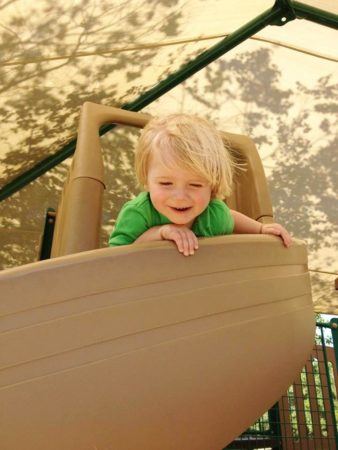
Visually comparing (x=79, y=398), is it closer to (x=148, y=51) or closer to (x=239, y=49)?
(x=148, y=51)

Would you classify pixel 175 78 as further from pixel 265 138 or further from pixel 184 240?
pixel 184 240

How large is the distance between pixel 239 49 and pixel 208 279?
1907mm

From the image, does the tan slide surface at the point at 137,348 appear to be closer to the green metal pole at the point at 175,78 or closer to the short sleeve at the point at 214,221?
the short sleeve at the point at 214,221

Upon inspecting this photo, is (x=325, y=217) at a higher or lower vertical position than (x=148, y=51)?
lower

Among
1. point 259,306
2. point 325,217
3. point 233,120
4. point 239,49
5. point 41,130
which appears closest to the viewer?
point 259,306

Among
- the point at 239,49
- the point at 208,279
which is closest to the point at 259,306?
the point at 208,279

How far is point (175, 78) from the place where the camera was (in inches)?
91.0

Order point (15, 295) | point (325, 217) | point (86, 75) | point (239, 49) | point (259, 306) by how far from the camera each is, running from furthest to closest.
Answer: point (325, 217) → point (239, 49) → point (86, 75) → point (259, 306) → point (15, 295)

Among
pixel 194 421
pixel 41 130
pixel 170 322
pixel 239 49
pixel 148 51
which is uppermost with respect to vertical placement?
pixel 239 49

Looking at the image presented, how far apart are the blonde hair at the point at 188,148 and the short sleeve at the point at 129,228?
0.21ft

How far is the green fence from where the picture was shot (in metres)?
2.14

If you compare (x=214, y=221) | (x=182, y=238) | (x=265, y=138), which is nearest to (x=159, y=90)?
(x=265, y=138)

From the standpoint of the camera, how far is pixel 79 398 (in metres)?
0.62

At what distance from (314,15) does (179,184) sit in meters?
1.60
